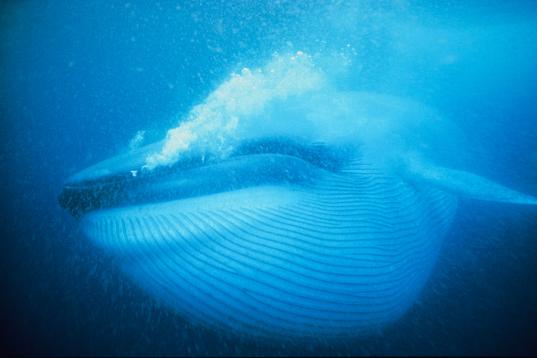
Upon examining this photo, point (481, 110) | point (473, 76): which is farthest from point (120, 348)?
point (473, 76)

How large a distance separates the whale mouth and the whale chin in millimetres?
12

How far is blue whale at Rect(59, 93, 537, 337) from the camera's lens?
8.60ft

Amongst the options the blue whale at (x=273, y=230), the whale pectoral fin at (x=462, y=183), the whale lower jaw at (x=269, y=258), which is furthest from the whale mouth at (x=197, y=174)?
the whale pectoral fin at (x=462, y=183)

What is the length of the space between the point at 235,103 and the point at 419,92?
16.0 feet

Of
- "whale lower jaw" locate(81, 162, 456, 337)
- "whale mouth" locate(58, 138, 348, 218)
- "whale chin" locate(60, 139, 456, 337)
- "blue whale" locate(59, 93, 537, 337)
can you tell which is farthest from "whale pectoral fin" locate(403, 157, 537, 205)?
"whale mouth" locate(58, 138, 348, 218)

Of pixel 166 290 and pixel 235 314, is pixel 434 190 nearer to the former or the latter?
pixel 235 314

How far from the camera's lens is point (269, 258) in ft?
8.68

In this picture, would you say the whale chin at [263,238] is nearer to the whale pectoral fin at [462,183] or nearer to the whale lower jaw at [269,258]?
the whale lower jaw at [269,258]

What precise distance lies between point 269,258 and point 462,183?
2357 mm

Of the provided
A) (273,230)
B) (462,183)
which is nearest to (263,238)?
(273,230)

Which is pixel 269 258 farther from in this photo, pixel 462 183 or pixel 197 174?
pixel 462 183

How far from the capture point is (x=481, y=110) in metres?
7.25

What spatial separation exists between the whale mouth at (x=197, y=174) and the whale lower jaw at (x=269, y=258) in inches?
4.4

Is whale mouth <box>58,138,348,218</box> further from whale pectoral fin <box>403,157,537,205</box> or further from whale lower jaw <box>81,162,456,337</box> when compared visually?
whale pectoral fin <box>403,157,537,205</box>
